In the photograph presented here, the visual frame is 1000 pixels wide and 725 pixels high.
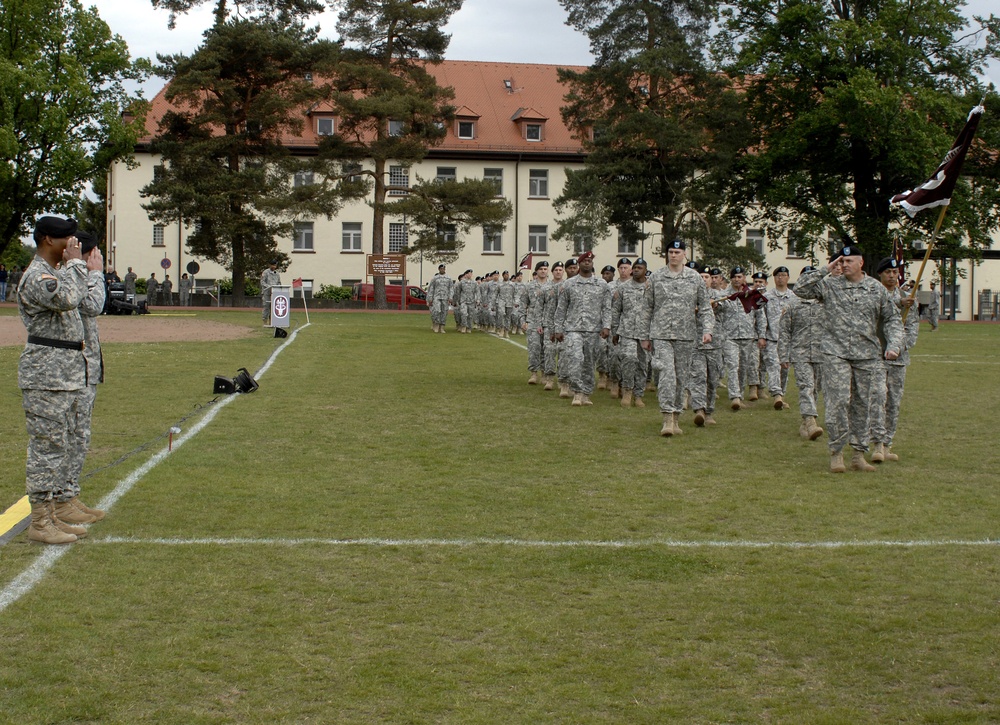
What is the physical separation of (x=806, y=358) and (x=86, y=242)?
328 inches

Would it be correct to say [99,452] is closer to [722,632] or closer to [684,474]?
[684,474]

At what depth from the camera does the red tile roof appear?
6812 cm

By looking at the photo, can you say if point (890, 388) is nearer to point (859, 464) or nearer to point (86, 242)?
point (859, 464)

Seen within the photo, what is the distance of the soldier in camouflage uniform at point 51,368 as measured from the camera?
694cm

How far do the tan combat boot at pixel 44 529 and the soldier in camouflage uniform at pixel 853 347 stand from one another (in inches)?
259

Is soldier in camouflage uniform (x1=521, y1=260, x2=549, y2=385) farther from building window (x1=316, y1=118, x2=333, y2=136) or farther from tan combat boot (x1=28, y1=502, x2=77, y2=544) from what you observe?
building window (x1=316, y1=118, x2=333, y2=136)

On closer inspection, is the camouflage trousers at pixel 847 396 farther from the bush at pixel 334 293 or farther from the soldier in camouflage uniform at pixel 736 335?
the bush at pixel 334 293

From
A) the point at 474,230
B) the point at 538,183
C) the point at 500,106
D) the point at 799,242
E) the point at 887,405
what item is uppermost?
the point at 500,106

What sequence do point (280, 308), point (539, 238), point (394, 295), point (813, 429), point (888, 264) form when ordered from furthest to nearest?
point (539, 238)
point (394, 295)
point (280, 308)
point (813, 429)
point (888, 264)

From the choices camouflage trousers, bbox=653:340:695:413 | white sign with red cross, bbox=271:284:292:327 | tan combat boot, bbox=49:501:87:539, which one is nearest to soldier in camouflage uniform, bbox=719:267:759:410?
camouflage trousers, bbox=653:340:695:413

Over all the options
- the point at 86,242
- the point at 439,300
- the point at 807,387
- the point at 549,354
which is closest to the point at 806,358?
the point at 807,387

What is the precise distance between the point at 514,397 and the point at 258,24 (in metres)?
40.1

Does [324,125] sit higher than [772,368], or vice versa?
[324,125]

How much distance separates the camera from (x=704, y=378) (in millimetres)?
13594
